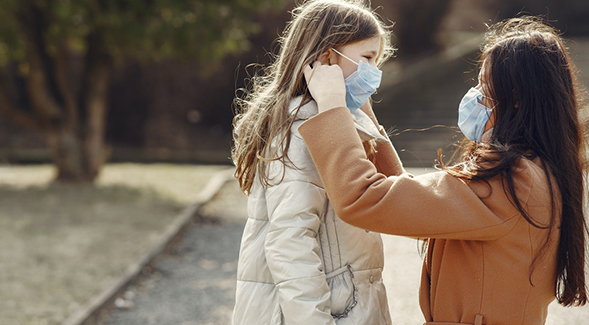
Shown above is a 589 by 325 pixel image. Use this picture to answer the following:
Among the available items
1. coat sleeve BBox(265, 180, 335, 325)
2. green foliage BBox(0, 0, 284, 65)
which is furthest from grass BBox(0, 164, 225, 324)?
coat sleeve BBox(265, 180, 335, 325)

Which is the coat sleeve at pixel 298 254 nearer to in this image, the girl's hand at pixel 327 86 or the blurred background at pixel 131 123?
the girl's hand at pixel 327 86

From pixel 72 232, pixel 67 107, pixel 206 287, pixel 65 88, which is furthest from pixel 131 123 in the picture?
pixel 206 287

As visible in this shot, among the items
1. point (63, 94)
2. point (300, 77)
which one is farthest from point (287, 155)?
point (63, 94)

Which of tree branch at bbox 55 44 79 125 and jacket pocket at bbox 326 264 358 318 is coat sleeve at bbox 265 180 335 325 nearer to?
jacket pocket at bbox 326 264 358 318

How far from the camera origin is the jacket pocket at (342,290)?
184cm

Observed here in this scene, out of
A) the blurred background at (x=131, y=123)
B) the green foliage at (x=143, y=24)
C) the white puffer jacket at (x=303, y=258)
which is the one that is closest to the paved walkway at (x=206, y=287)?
the blurred background at (x=131, y=123)

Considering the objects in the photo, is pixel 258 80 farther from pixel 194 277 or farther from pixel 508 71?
pixel 194 277

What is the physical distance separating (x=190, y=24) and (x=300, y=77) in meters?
7.75

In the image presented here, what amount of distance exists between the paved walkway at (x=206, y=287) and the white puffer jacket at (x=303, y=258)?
2742 mm

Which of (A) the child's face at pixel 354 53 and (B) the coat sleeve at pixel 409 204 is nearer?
(B) the coat sleeve at pixel 409 204

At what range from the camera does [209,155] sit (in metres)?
14.9

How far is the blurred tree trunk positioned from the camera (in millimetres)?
10141

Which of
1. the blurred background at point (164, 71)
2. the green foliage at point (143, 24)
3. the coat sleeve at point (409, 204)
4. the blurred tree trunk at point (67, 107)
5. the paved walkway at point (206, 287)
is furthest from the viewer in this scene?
the blurred tree trunk at point (67, 107)

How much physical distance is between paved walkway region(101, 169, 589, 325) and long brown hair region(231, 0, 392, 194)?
2886mm
